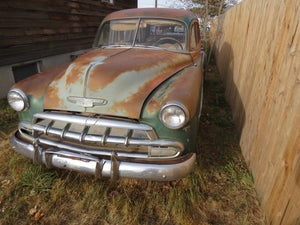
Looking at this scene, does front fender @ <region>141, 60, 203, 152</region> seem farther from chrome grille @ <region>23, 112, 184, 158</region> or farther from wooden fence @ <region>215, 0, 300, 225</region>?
wooden fence @ <region>215, 0, 300, 225</region>

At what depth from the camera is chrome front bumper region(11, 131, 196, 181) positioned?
1.73 m

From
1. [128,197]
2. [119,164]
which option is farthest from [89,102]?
[128,197]

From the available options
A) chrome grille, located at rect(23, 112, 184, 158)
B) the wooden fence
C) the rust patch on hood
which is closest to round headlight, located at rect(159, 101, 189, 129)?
chrome grille, located at rect(23, 112, 184, 158)

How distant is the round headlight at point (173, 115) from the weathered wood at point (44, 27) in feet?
14.5

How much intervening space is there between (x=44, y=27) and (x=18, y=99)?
4211 mm

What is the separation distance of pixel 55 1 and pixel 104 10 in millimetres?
2735

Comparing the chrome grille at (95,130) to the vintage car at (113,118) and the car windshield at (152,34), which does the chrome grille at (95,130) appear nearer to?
the vintage car at (113,118)

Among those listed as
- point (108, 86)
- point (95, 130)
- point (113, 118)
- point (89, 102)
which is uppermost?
point (108, 86)

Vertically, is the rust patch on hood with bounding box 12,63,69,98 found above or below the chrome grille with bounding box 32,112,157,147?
above

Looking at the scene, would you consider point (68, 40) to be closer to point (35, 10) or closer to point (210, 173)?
point (35, 10)

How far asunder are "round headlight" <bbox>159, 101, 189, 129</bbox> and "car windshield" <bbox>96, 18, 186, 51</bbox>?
1429mm

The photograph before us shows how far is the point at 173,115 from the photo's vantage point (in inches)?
66.0

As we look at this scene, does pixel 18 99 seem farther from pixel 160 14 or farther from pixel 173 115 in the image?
pixel 160 14

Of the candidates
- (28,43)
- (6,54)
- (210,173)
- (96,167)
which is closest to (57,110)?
(96,167)
